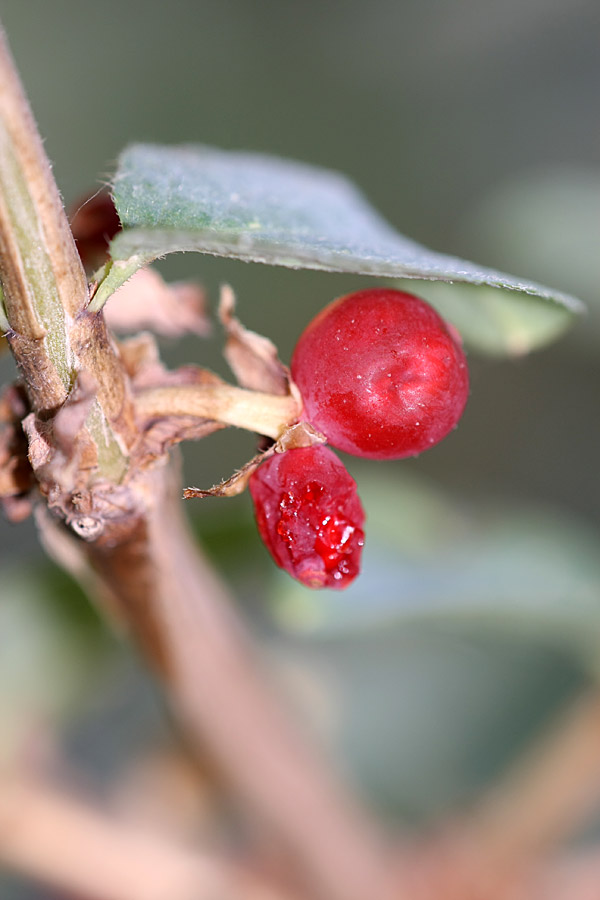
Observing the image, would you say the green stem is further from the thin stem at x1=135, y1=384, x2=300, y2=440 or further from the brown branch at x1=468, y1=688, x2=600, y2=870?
the brown branch at x1=468, y1=688, x2=600, y2=870

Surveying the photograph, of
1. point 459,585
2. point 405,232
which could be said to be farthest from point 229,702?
point 405,232

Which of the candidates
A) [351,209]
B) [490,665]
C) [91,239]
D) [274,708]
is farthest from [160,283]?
[490,665]

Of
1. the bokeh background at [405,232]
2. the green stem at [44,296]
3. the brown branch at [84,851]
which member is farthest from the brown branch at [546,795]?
the green stem at [44,296]

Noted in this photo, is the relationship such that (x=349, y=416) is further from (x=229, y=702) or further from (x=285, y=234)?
(x=229, y=702)

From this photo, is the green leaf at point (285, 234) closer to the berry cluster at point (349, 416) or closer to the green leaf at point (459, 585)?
the berry cluster at point (349, 416)

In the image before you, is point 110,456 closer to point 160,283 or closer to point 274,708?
point 160,283

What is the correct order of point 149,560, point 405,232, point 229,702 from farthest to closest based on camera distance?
1. point 405,232
2. point 229,702
3. point 149,560
